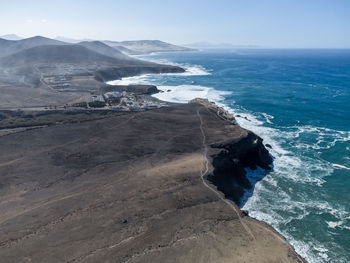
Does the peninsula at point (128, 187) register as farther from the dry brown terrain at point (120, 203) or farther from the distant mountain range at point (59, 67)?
the distant mountain range at point (59, 67)

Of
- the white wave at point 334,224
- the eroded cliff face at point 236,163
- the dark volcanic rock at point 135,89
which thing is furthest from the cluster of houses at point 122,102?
the white wave at point 334,224

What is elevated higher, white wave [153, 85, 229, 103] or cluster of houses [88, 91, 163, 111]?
cluster of houses [88, 91, 163, 111]

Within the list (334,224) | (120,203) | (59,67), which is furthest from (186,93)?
(59,67)

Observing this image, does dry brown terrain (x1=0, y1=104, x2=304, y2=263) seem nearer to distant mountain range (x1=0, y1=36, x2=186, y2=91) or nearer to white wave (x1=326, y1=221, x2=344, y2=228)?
white wave (x1=326, y1=221, x2=344, y2=228)

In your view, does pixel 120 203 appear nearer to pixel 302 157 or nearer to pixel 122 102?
pixel 302 157

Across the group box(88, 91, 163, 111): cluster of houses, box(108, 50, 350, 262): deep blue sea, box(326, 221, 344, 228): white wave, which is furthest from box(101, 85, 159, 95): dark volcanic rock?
box(326, 221, 344, 228): white wave

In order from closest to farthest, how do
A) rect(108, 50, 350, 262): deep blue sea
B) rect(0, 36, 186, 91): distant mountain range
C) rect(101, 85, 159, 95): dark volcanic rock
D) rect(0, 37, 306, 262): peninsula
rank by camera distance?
rect(0, 37, 306, 262): peninsula, rect(108, 50, 350, 262): deep blue sea, rect(101, 85, 159, 95): dark volcanic rock, rect(0, 36, 186, 91): distant mountain range

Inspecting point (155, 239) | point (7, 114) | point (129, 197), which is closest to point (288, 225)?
point (155, 239)
